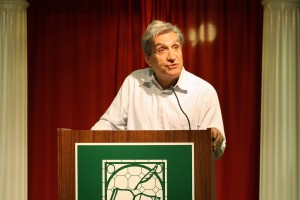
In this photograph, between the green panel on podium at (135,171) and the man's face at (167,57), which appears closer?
the green panel on podium at (135,171)

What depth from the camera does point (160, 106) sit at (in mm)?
2891

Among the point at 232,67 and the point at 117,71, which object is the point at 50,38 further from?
the point at 232,67

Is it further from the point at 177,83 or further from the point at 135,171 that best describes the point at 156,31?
the point at 135,171

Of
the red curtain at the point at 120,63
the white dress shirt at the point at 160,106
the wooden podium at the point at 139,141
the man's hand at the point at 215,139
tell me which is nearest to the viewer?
the wooden podium at the point at 139,141

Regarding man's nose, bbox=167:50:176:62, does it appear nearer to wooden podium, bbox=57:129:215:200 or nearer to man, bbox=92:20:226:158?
man, bbox=92:20:226:158

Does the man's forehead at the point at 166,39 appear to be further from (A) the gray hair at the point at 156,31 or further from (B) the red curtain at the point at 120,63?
(B) the red curtain at the point at 120,63

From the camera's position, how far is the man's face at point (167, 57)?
2.86 meters

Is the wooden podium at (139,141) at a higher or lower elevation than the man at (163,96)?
lower

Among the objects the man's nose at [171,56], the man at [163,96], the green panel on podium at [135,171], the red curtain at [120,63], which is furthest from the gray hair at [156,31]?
the red curtain at [120,63]

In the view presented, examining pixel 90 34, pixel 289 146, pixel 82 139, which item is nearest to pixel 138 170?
pixel 82 139

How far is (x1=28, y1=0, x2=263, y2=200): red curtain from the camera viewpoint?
172 inches

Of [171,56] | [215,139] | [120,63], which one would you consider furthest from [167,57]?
[120,63]

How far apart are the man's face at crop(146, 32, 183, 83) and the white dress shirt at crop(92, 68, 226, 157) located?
0.05 meters

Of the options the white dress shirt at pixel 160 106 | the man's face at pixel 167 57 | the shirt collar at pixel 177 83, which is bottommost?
the white dress shirt at pixel 160 106
